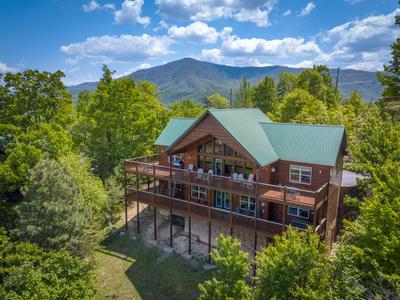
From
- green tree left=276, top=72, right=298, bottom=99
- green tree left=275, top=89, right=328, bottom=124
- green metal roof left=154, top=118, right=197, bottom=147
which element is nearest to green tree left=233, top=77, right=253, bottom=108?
green tree left=276, top=72, right=298, bottom=99

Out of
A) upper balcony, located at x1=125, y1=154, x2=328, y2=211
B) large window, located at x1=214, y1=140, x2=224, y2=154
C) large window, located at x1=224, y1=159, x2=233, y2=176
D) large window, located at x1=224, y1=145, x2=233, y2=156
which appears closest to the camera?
upper balcony, located at x1=125, y1=154, x2=328, y2=211

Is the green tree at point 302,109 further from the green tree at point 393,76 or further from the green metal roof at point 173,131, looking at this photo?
the green metal roof at point 173,131

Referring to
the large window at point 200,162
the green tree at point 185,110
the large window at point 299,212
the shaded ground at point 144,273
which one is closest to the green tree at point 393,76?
the large window at point 299,212

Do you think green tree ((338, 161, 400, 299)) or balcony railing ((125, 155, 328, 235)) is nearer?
green tree ((338, 161, 400, 299))

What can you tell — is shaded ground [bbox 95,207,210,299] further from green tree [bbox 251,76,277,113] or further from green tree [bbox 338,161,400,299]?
green tree [bbox 251,76,277,113]

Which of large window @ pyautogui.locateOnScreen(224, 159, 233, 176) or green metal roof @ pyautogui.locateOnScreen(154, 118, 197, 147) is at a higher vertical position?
green metal roof @ pyautogui.locateOnScreen(154, 118, 197, 147)
